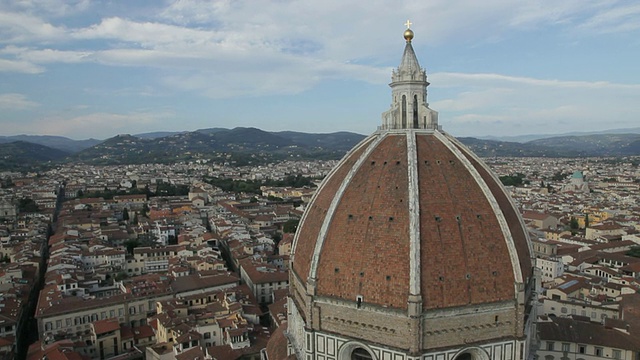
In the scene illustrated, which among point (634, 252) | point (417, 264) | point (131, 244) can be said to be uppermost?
point (417, 264)

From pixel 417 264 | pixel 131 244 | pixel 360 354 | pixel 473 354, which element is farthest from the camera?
pixel 131 244

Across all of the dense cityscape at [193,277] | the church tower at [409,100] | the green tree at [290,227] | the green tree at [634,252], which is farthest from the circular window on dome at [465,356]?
the green tree at [290,227]

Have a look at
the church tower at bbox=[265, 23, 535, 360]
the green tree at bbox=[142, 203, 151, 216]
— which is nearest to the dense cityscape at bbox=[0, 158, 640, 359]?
the green tree at bbox=[142, 203, 151, 216]

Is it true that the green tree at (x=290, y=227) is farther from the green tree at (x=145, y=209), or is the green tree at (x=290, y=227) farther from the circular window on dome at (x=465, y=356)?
the circular window on dome at (x=465, y=356)

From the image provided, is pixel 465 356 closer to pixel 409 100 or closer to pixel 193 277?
pixel 409 100

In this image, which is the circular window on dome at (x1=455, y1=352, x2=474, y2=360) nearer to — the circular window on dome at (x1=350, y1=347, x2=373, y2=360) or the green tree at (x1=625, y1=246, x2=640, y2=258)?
the circular window on dome at (x1=350, y1=347, x2=373, y2=360)

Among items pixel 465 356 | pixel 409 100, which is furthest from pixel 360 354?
pixel 409 100
